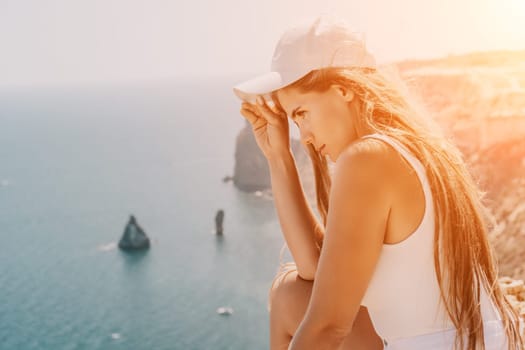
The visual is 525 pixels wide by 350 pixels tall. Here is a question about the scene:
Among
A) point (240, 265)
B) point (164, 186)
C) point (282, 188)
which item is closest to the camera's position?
point (282, 188)

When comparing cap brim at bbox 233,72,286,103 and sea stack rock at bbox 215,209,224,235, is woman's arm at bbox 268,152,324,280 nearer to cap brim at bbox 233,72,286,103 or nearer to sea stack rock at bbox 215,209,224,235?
cap brim at bbox 233,72,286,103

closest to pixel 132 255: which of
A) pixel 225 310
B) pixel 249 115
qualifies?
pixel 225 310

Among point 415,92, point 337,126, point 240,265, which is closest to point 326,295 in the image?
point 337,126

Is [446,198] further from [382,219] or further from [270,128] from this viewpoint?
[270,128]

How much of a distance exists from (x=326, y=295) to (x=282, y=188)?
92cm

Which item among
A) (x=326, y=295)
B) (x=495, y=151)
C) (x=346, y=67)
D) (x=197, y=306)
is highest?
(x=346, y=67)

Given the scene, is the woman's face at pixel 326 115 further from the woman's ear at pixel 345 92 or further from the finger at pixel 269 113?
the finger at pixel 269 113

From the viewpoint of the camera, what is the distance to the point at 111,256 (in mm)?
52500

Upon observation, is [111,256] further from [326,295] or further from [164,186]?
[326,295]

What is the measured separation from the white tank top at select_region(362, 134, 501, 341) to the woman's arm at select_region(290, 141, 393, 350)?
0.08 meters

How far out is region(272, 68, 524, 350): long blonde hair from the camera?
1604mm

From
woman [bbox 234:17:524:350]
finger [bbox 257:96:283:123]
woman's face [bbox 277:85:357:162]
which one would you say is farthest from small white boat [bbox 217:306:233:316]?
woman's face [bbox 277:85:357:162]

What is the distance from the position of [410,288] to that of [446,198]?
11.4 inches

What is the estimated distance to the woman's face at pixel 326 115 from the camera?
175 cm
